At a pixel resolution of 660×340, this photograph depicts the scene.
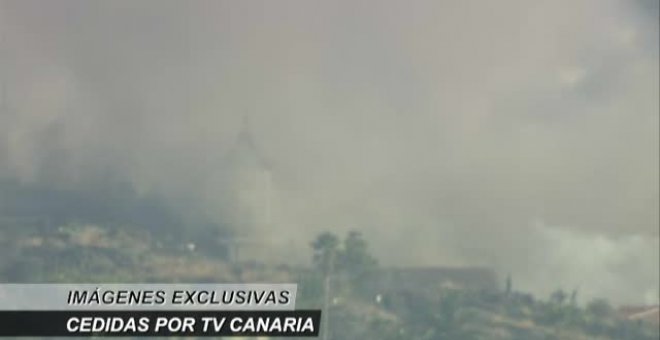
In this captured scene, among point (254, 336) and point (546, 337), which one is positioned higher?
point (546, 337)

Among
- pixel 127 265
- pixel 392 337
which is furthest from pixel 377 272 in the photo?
pixel 127 265

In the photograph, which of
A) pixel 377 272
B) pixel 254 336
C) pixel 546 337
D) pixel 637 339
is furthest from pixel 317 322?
pixel 637 339

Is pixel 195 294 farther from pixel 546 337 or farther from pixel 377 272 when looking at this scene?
pixel 546 337

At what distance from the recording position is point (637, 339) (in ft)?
27.6

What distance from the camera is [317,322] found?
7.24 metres

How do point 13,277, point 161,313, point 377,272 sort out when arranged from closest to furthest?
point 161,313, point 13,277, point 377,272

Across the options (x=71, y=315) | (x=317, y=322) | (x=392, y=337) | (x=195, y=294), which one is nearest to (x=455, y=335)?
(x=392, y=337)

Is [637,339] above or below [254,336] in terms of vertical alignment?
above

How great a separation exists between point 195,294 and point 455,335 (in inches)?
90.8

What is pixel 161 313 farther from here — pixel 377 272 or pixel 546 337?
pixel 546 337

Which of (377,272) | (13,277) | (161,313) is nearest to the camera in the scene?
(161,313)

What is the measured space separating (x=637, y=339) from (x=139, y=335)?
13.8 feet

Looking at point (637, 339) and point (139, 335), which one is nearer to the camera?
point (139, 335)

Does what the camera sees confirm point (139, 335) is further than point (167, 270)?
No
